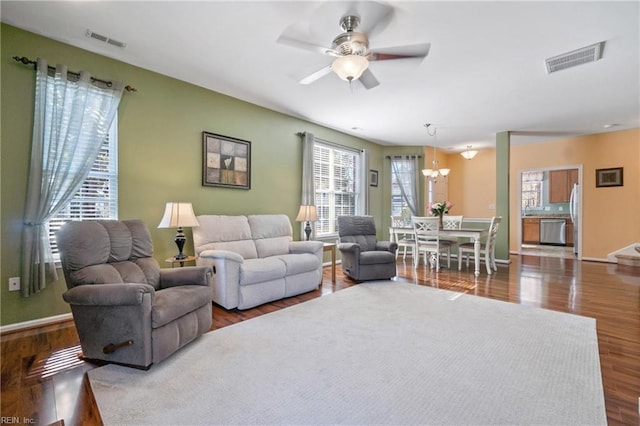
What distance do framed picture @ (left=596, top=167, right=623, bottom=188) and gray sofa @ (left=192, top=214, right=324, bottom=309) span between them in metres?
6.55

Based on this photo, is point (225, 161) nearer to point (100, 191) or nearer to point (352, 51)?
point (100, 191)

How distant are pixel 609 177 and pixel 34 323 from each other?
382 inches

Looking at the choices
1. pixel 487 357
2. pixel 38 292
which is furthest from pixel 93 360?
pixel 487 357

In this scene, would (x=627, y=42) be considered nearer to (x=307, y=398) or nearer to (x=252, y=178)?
(x=307, y=398)

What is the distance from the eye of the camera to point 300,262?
3705 mm

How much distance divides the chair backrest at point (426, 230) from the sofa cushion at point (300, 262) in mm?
2299

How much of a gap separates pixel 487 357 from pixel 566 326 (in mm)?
1242

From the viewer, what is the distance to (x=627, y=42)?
9.08 feet

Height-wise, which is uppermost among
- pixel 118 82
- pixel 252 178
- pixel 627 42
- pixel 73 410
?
pixel 627 42

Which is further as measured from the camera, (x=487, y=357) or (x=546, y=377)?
(x=487, y=357)

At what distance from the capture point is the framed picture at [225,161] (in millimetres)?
3936

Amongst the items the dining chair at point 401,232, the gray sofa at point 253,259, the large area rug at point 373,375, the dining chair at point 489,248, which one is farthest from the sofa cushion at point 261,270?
the dining chair at point 489,248

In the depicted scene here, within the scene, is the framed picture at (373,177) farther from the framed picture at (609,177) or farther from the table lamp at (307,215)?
the framed picture at (609,177)

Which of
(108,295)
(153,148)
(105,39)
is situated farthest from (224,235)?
(105,39)
